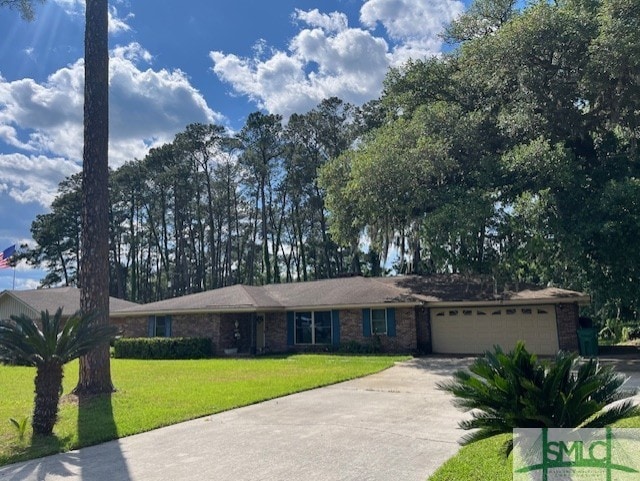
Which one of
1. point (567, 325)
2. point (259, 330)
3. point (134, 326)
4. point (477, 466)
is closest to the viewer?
point (477, 466)

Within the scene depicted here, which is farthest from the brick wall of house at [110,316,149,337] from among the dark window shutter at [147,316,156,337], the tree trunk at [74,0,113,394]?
the tree trunk at [74,0,113,394]

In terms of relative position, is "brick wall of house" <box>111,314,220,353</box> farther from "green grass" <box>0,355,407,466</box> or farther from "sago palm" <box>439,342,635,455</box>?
"sago palm" <box>439,342,635,455</box>

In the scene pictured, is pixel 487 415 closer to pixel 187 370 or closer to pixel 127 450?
pixel 127 450

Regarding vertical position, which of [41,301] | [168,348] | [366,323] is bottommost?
[168,348]

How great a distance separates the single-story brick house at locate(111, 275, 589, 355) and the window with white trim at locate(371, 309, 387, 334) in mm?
40

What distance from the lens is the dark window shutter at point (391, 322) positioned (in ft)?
64.7

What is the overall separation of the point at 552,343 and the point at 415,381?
8.02 m

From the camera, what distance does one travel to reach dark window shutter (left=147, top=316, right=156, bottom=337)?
23.6m

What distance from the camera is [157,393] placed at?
36.0ft

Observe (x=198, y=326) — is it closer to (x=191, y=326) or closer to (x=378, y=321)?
(x=191, y=326)

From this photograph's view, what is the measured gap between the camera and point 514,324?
61.0ft

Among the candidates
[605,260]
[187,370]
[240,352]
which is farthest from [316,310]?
[605,260]

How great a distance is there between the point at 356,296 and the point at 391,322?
1.88m

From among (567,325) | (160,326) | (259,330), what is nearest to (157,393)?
(259,330)
